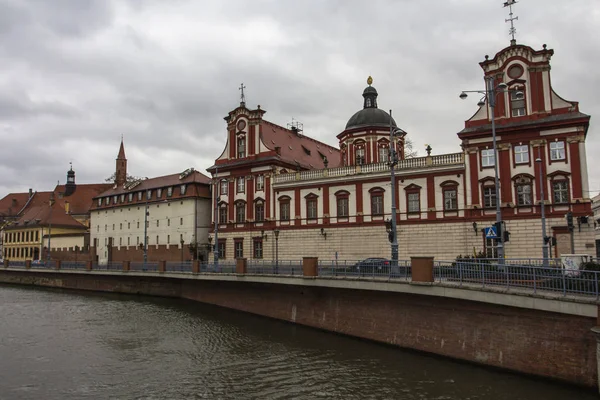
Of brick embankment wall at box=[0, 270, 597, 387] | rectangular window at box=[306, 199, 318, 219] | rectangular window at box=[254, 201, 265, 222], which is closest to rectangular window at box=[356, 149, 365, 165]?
rectangular window at box=[306, 199, 318, 219]

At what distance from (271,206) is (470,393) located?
1225 inches

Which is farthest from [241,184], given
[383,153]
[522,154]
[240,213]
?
[522,154]

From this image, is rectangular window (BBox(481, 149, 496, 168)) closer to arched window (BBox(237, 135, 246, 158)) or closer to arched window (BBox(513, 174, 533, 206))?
arched window (BBox(513, 174, 533, 206))

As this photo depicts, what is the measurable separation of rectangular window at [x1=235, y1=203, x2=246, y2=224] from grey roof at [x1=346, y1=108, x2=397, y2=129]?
1287 centimetres

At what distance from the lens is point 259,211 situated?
4622 centimetres

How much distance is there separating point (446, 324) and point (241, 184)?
3119 cm

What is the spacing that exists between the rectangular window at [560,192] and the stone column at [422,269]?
1721 cm

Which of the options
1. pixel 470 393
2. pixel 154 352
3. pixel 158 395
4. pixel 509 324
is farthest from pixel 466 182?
pixel 158 395

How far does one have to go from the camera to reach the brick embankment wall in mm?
15578

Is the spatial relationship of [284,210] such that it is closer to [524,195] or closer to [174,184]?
[174,184]

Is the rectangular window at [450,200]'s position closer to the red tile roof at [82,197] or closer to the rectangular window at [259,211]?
the rectangular window at [259,211]

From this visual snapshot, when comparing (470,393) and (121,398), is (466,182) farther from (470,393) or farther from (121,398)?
(121,398)

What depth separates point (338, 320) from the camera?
82.4ft

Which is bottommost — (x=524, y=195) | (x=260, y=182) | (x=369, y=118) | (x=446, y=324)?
(x=446, y=324)
